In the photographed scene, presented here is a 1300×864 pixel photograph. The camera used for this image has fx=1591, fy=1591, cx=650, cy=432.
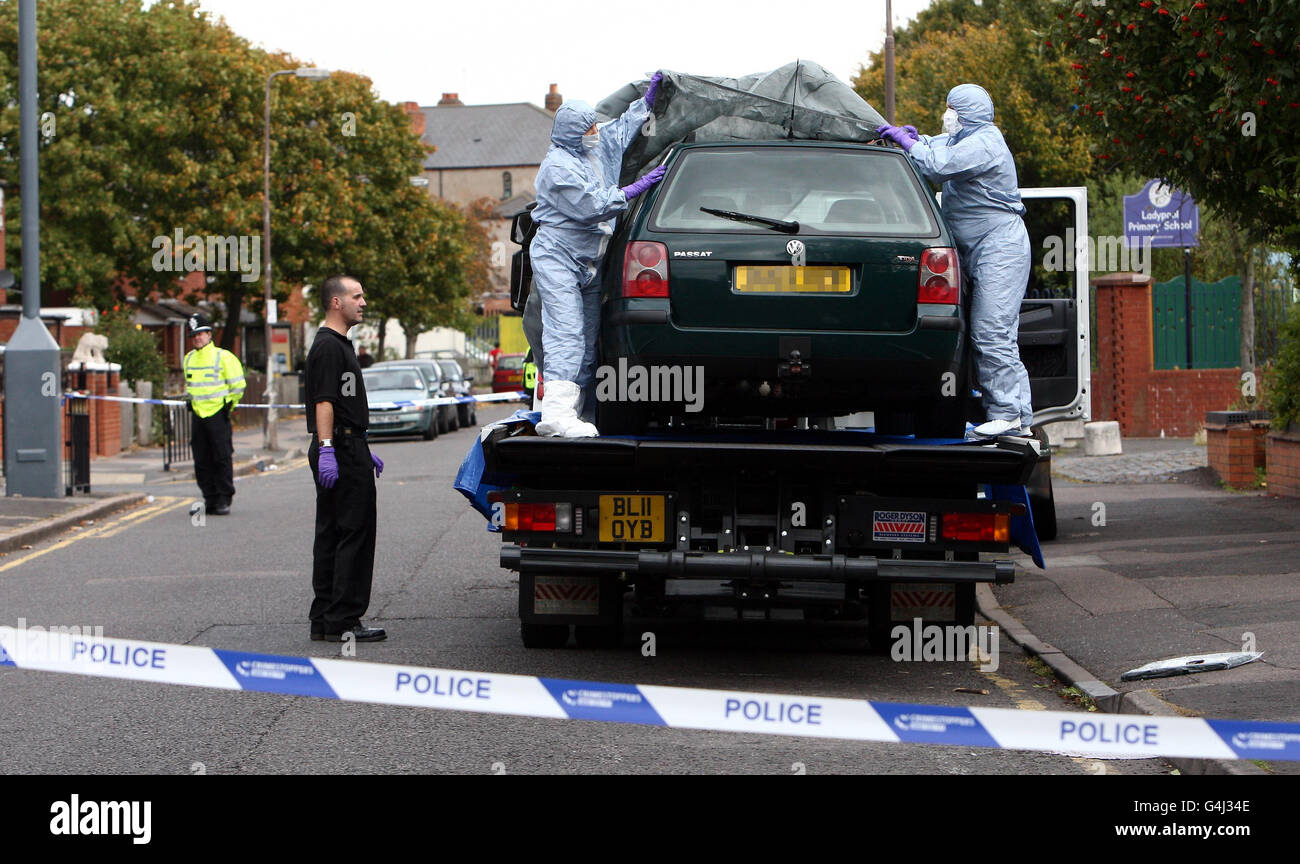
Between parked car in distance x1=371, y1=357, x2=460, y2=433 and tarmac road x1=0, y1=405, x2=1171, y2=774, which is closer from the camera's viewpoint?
tarmac road x1=0, y1=405, x2=1171, y2=774

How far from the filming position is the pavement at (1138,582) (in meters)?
6.88

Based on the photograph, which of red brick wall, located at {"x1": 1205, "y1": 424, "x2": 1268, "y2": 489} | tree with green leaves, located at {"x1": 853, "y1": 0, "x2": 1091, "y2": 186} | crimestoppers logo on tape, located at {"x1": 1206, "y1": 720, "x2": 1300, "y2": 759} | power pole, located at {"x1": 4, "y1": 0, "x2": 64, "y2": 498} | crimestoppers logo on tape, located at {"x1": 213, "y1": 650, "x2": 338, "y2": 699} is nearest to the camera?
crimestoppers logo on tape, located at {"x1": 1206, "y1": 720, "x2": 1300, "y2": 759}

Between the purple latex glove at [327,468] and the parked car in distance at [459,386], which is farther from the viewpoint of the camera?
the parked car in distance at [459,386]

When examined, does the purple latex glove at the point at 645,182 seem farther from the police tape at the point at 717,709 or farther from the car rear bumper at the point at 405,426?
the car rear bumper at the point at 405,426

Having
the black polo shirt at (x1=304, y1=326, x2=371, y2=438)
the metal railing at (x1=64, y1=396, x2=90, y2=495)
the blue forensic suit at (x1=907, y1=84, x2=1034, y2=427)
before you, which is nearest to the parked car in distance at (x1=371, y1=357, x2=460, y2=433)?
the metal railing at (x1=64, y1=396, x2=90, y2=495)

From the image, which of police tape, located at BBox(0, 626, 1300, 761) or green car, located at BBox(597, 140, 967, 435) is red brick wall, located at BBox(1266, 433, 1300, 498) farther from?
police tape, located at BBox(0, 626, 1300, 761)

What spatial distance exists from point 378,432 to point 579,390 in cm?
2340

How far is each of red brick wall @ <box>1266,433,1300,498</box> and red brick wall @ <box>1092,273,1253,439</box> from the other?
28.8 ft

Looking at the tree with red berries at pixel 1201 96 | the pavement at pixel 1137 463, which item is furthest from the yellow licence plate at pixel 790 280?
the pavement at pixel 1137 463

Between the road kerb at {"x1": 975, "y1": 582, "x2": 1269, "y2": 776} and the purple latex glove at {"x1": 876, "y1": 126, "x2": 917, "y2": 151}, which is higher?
the purple latex glove at {"x1": 876, "y1": 126, "x2": 917, "y2": 151}

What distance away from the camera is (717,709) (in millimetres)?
4879

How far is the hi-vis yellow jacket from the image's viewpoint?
16344 mm
